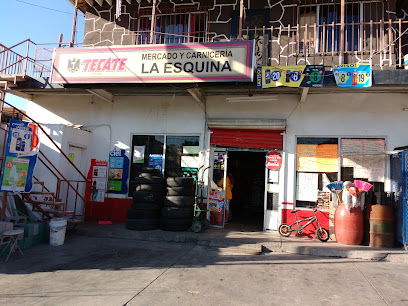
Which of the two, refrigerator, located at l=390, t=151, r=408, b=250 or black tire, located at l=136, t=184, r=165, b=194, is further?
black tire, located at l=136, t=184, r=165, b=194

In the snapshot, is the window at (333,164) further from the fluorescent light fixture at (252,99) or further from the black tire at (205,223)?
the black tire at (205,223)

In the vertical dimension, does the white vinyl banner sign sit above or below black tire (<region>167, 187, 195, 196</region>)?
above

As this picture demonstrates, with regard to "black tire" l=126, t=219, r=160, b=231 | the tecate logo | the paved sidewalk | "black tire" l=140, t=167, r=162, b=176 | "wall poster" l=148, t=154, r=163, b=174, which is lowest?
the paved sidewalk

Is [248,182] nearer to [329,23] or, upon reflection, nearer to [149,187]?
[149,187]

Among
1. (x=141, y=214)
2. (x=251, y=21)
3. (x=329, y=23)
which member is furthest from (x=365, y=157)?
(x=141, y=214)

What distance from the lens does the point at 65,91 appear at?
10.5 m

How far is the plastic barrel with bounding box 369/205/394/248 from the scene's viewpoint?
7.43m

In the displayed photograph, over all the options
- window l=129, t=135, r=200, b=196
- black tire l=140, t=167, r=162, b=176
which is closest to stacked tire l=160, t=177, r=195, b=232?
black tire l=140, t=167, r=162, b=176

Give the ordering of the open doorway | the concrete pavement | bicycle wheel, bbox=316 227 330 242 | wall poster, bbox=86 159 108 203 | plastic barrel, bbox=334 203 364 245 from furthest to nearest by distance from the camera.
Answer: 1. the open doorway
2. wall poster, bbox=86 159 108 203
3. bicycle wheel, bbox=316 227 330 242
4. plastic barrel, bbox=334 203 364 245
5. the concrete pavement

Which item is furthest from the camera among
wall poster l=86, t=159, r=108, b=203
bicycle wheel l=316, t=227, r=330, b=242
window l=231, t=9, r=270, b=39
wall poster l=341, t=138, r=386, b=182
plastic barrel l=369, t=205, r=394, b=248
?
wall poster l=86, t=159, r=108, b=203

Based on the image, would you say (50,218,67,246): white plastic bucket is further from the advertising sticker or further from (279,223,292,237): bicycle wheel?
the advertising sticker

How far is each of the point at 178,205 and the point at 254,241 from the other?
2.34m

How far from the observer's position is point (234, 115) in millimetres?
9547

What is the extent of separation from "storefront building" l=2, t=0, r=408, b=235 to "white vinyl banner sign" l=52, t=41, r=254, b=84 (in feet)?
0.09
